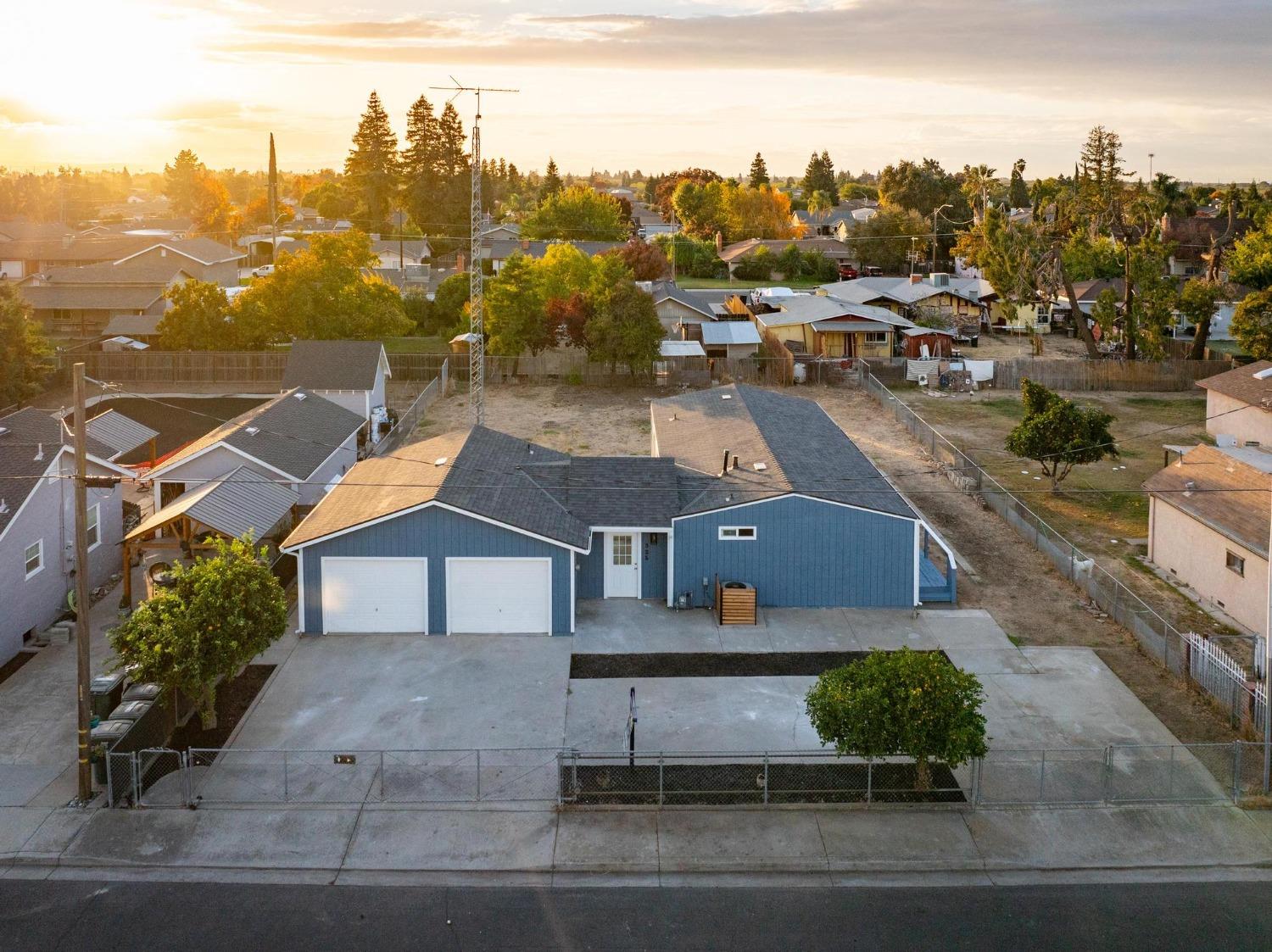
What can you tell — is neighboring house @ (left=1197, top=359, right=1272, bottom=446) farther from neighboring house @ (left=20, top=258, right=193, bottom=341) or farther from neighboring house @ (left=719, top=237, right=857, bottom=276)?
neighboring house @ (left=719, top=237, right=857, bottom=276)

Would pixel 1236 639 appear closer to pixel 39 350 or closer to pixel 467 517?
pixel 467 517

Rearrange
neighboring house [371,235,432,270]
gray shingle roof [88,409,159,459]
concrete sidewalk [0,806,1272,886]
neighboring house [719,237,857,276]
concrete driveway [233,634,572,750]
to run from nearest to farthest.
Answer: concrete sidewalk [0,806,1272,886] < concrete driveway [233,634,572,750] < gray shingle roof [88,409,159,459] < neighboring house [371,235,432,270] < neighboring house [719,237,857,276]

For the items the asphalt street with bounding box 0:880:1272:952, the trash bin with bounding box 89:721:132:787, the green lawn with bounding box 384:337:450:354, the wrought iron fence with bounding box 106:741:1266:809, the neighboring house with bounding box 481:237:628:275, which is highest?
the neighboring house with bounding box 481:237:628:275

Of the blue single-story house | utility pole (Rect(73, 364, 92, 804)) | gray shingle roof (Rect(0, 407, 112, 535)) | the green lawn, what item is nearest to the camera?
utility pole (Rect(73, 364, 92, 804))

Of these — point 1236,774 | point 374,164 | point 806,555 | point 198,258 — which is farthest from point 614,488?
point 374,164

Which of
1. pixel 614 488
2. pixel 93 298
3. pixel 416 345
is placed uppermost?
pixel 93 298

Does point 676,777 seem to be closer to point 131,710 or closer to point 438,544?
point 438,544

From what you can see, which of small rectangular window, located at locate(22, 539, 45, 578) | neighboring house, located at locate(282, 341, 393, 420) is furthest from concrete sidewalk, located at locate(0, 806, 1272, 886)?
neighboring house, located at locate(282, 341, 393, 420)
